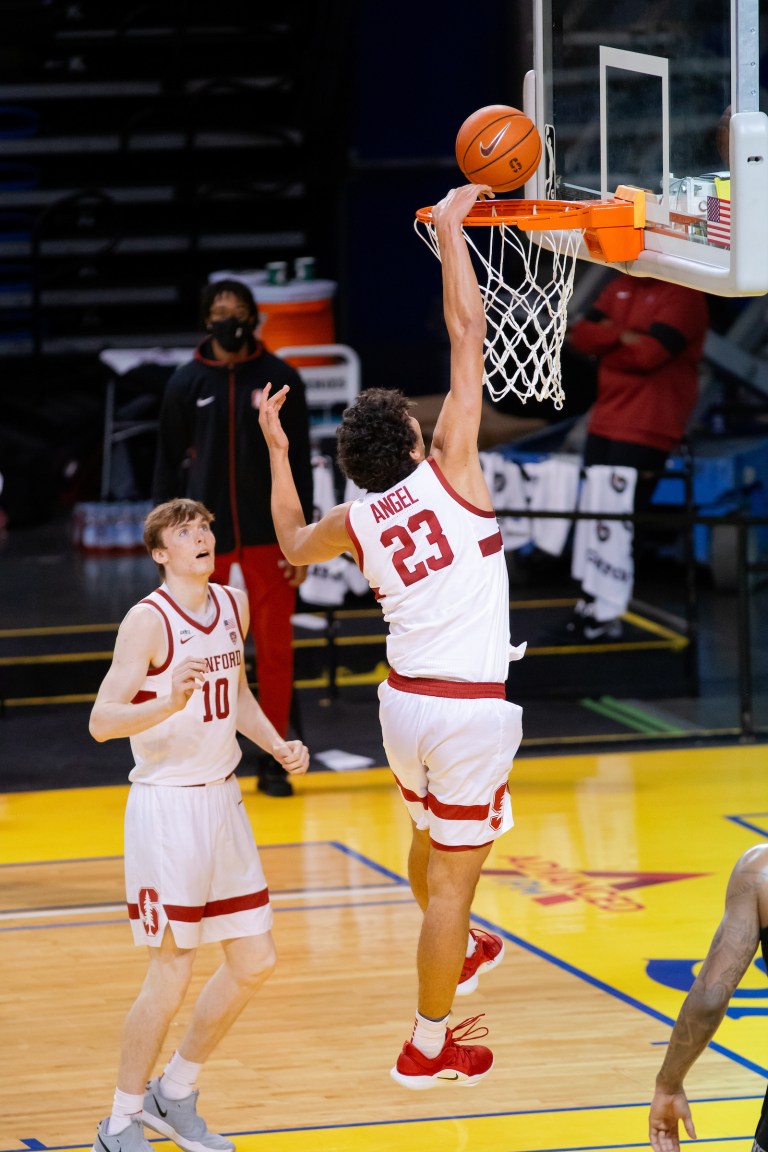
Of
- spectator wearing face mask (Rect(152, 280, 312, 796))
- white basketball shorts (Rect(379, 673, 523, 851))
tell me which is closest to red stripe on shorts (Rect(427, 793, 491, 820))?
white basketball shorts (Rect(379, 673, 523, 851))

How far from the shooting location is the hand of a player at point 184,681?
5211 millimetres

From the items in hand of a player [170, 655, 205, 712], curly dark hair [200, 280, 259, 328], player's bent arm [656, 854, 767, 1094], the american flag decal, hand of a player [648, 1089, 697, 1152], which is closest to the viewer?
player's bent arm [656, 854, 767, 1094]

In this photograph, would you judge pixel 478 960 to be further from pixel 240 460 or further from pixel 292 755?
pixel 240 460

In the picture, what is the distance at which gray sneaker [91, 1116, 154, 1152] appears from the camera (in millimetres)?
5305

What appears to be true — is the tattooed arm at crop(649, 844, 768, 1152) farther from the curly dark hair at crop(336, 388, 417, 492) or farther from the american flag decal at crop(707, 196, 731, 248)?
the american flag decal at crop(707, 196, 731, 248)

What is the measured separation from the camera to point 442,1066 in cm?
538

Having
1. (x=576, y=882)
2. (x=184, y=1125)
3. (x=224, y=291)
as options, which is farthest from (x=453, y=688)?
(x=224, y=291)

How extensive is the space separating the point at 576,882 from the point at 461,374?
330 cm

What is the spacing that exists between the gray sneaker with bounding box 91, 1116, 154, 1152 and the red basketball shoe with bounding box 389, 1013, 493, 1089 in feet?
2.31

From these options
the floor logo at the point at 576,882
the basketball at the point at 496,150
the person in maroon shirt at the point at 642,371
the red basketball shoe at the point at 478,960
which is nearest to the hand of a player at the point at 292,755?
the red basketball shoe at the point at 478,960

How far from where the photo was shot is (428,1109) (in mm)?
5863

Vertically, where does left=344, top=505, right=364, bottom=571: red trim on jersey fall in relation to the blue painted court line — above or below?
above

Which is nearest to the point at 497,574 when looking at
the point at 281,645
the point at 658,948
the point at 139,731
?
the point at 139,731

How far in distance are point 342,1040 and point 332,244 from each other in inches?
399
